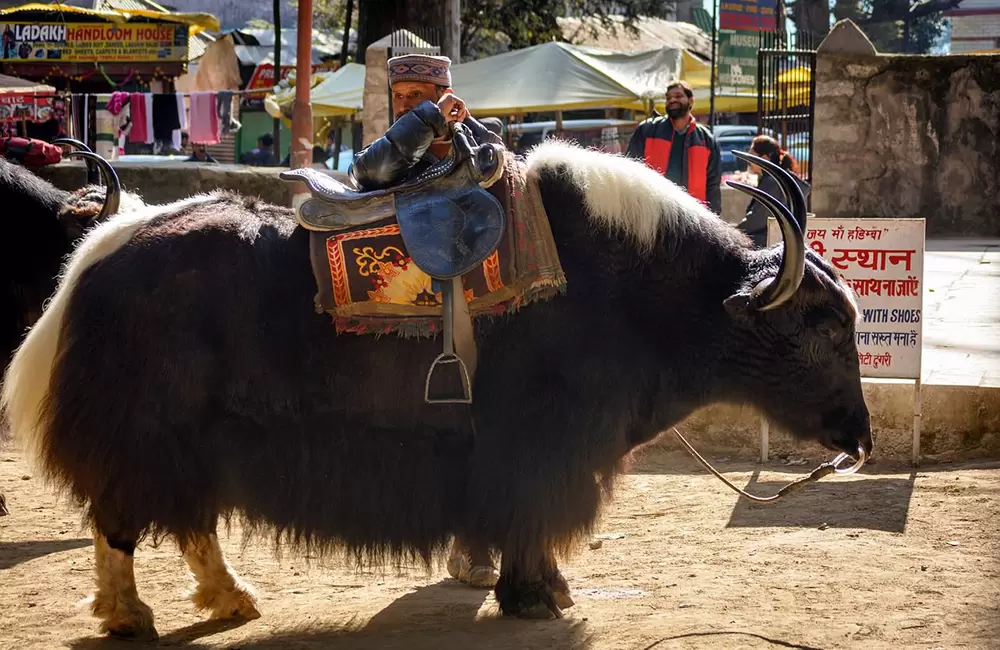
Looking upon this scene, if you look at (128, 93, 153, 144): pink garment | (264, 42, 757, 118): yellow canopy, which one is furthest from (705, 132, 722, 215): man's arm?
(128, 93, 153, 144): pink garment

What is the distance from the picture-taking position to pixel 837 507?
18.7ft

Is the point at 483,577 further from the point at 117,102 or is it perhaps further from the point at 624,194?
the point at 117,102

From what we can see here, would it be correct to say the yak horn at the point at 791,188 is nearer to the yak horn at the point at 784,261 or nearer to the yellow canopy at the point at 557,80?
the yak horn at the point at 784,261

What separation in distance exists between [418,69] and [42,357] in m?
1.70

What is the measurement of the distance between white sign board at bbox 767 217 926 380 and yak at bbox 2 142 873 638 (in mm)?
2445

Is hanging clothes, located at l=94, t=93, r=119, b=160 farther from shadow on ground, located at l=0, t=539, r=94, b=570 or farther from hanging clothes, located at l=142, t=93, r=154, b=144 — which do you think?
shadow on ground, located at l=0, t=539, r=94, b=570

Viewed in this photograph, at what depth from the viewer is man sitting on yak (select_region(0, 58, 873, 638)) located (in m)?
3.96

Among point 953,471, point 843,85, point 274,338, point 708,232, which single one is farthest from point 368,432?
point 843,85

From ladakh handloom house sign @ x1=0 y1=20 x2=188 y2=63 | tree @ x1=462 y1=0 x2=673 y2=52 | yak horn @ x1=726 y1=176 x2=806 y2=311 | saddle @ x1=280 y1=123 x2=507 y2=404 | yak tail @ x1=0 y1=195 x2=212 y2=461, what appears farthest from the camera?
tree @ x1=462 y1=0 x2=673 y2=52

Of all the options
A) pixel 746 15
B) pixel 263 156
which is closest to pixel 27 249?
pixel 263 156

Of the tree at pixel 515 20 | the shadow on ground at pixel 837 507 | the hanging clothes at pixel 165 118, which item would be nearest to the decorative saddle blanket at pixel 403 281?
the shadow on ground at pixel 837 507

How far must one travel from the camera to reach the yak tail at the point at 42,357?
4.07m

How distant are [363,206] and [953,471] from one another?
145 inches

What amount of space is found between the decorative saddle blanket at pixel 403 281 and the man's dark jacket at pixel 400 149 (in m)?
0.24
